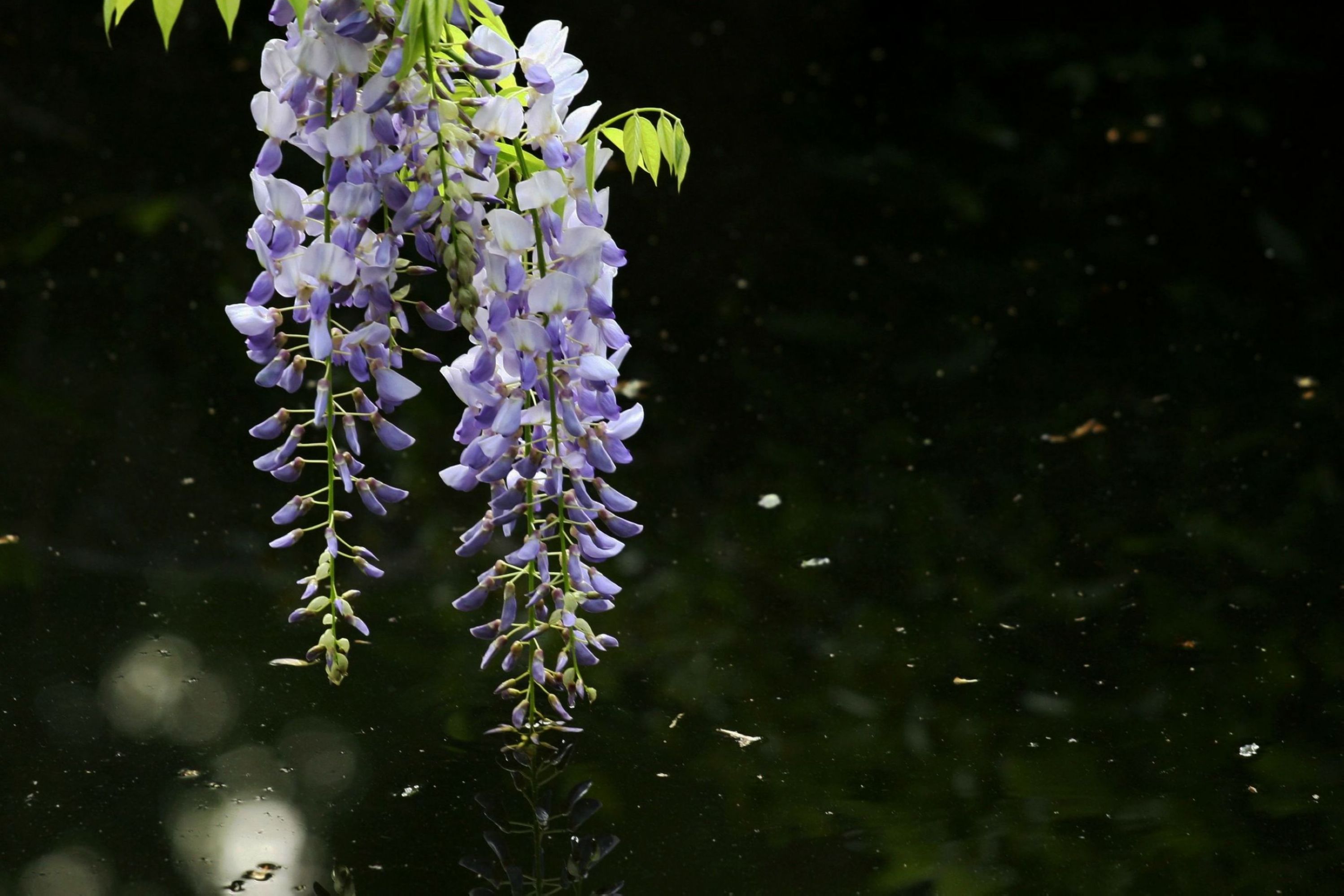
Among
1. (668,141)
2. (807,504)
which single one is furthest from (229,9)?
(807,504)

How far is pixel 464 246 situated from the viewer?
734 mm

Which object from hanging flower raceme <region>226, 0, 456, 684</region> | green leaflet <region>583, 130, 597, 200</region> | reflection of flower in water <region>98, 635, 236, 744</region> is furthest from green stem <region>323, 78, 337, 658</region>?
reflection of flower in water <region>98, 635, 236, 744</region>

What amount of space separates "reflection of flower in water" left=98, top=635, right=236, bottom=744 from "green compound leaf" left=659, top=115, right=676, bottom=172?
1.79 ft

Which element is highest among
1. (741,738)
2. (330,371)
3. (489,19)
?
(489,19)

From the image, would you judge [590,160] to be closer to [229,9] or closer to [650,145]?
[650,145]

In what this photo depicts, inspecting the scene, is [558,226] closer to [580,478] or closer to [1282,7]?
[580,478]

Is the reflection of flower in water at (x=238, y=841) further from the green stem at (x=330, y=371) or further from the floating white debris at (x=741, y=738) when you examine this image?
the floating white debris at (x=741, y=738)

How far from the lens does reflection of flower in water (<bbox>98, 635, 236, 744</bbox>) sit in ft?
3.43

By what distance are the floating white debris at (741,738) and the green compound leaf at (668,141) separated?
447mm

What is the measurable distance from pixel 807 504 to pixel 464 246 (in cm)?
73

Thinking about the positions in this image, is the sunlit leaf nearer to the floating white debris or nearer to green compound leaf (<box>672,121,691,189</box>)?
green compound leaf (<box>672,121,691,189</box>)

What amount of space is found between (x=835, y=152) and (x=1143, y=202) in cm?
46

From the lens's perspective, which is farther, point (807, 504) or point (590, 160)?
point (807, 504)

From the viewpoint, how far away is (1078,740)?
3.52ft
